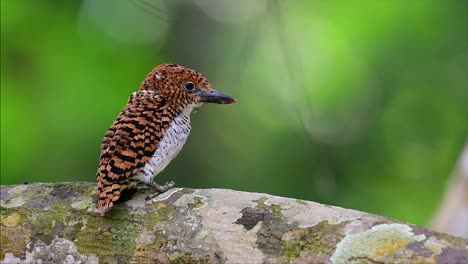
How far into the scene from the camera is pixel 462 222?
530 cm

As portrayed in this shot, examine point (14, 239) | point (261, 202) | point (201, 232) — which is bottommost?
point (14, 239)

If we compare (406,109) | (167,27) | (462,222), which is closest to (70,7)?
(167,27)

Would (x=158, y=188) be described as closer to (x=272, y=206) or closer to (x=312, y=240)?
(x=272, y=206)

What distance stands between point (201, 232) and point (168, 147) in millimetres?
761

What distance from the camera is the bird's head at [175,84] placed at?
10.5ft

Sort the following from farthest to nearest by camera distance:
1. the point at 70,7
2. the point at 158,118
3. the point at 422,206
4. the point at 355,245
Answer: the point at 422,206 < the point at 70,7 < the point at 158,118 < the point at 355,245

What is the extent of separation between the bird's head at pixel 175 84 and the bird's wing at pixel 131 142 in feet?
0.20

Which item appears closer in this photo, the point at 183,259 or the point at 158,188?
the point at 183,259

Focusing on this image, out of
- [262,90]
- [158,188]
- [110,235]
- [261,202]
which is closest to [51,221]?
[110,235]

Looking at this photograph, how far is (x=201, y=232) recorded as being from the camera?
2324 millimetres

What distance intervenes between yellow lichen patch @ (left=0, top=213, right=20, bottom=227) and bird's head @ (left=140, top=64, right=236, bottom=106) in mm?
818

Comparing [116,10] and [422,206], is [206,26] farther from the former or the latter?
[422,206]

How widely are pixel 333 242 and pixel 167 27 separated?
6303 millimetres

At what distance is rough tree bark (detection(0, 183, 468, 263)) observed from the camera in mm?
2037
